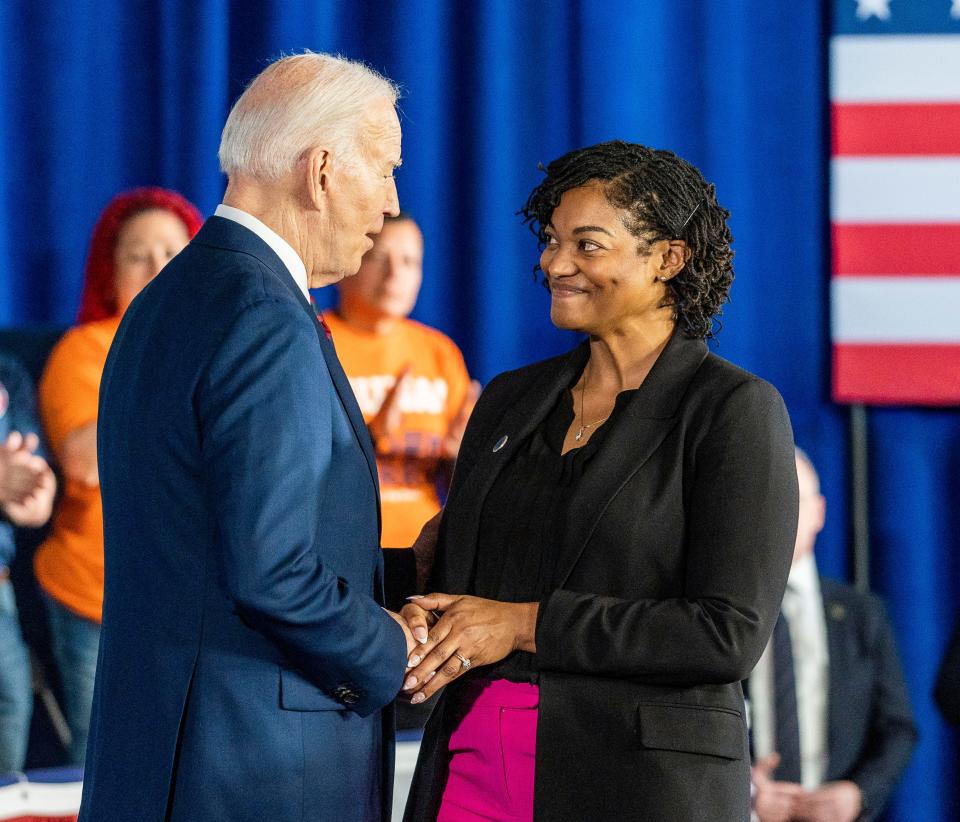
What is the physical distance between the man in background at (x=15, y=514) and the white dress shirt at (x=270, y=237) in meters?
1.58

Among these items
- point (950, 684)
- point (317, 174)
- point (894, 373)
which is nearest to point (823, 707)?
point (950, 684)

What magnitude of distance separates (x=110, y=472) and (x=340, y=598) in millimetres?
286

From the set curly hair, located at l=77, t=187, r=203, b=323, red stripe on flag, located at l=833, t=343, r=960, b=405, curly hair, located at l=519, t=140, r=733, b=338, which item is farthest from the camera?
red stripe on flag, located at l=833, t=343, r=960, b=405

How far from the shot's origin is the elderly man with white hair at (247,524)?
130 centimetres

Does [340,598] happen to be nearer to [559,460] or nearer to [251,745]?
[251,745]

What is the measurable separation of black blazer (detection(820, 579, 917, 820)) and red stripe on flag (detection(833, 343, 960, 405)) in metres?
0.53

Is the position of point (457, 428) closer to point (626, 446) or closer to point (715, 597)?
point (626, 446)

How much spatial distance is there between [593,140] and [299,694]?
2.18 meters

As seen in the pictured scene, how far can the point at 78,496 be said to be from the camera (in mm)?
2893

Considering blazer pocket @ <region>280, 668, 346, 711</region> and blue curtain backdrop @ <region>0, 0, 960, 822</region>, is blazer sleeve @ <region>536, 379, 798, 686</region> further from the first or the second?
blue curtain backdrop @ <region>0, 0, 960, 822</region>

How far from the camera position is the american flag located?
3.26 metres

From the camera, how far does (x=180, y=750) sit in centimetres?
135

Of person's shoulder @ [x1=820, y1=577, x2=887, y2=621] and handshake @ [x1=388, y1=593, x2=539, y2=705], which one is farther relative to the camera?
person's shoulder @ [x1=820, y1=577, x2=887, y2=621]

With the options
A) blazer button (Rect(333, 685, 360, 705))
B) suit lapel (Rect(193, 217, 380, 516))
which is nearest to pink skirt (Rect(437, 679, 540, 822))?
blazer button (Rect(333, 685, 360, 705))
